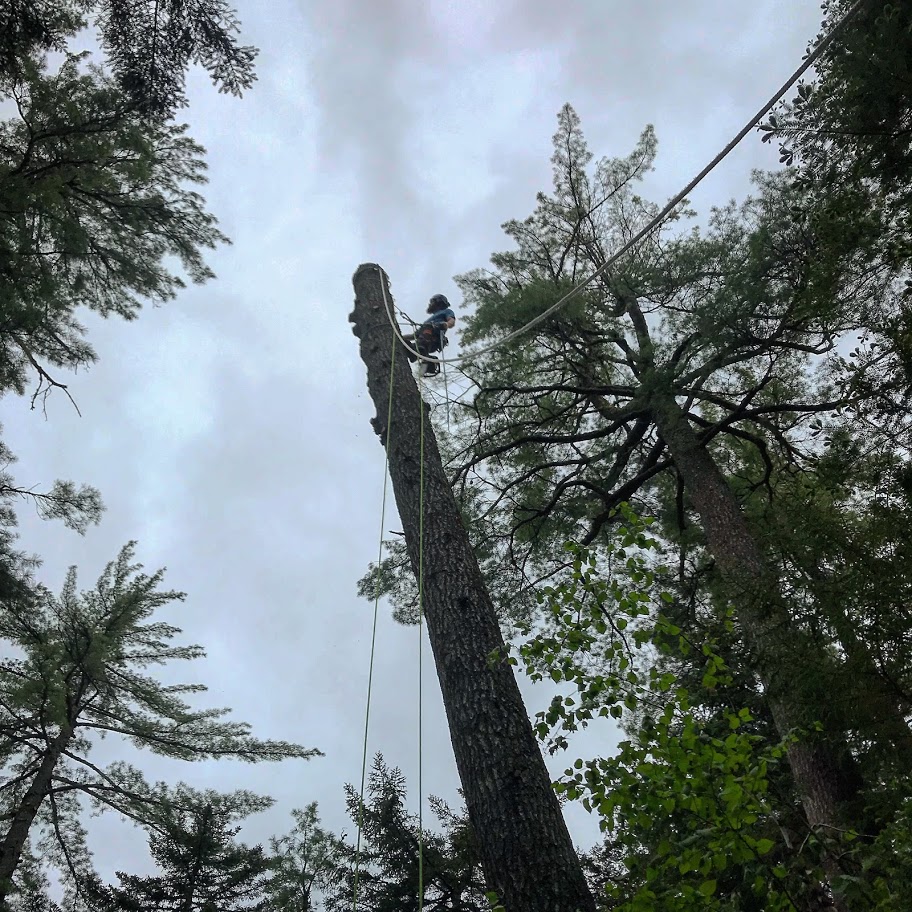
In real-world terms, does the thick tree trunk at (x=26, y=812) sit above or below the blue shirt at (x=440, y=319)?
below

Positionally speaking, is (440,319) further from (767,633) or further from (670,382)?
(767,633)

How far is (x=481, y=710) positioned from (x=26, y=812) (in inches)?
322

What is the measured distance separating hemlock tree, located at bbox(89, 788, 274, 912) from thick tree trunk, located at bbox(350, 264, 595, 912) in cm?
816

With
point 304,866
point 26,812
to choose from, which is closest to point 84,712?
point 26,812

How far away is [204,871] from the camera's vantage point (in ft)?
38.5

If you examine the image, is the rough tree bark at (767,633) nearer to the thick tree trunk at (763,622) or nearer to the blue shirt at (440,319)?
the thick tree trunk at (763,622)

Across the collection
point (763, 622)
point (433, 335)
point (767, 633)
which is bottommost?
point (767, 633)

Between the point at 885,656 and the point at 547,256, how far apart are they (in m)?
6.93

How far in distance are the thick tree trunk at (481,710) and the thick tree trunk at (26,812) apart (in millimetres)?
6569

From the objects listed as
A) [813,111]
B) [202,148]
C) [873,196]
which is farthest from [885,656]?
[202,148]

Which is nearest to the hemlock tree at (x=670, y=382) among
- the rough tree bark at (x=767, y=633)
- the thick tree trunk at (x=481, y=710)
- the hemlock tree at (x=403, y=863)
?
the rough tree bark at (x=767, y=633)

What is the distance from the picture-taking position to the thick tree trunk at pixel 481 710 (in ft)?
9.59

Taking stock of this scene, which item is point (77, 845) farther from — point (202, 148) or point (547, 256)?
point (547, 256)

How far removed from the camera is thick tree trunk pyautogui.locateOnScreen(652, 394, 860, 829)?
4465 millimetres
